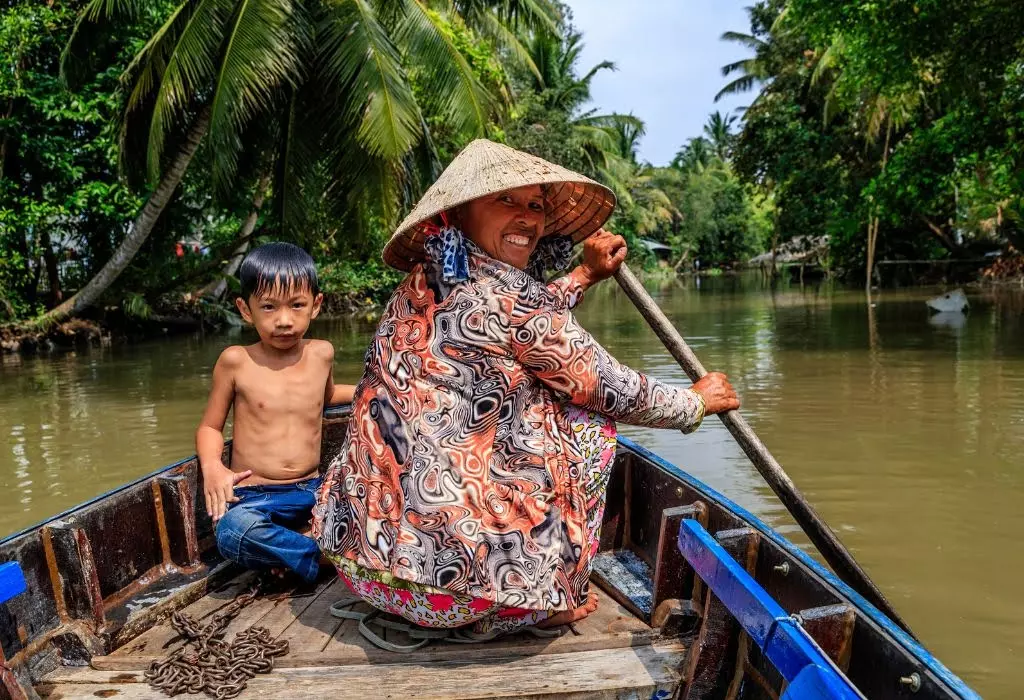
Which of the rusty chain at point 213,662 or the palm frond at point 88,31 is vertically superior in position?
the palm frond at point 88,31

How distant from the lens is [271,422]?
2.75 m

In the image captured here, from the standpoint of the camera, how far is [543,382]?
207 centimetres

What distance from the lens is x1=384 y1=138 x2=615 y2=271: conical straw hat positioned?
206 centimetres

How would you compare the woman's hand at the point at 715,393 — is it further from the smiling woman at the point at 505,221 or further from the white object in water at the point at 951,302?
the white object in water at the point at 951,302

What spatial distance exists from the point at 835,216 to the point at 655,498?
20658 mm

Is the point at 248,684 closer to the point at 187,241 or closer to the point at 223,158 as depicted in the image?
the point at 223,158

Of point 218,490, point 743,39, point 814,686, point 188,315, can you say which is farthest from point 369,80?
point 743,39

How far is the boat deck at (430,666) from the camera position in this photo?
192 centimetres

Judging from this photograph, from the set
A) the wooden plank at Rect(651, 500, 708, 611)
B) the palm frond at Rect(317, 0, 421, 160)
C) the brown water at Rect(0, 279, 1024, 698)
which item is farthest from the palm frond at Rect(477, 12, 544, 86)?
the wooden plank at Rect(651, 500, 708, 611)

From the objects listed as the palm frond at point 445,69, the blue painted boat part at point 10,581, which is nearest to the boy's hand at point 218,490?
the blue painted boat part at point 10,581

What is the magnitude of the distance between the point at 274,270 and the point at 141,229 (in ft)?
36.3

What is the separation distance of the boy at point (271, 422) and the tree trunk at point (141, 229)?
361 inches

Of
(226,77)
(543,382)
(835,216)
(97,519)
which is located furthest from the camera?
(835,216)

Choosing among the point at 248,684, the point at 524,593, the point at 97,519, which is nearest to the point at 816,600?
the point at 524,593
